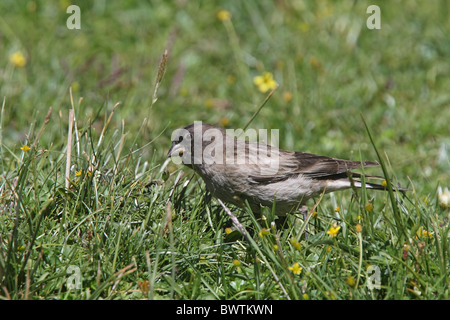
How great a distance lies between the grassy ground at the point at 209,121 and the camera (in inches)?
131

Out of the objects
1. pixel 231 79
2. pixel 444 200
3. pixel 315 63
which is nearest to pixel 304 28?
pixel 315 63

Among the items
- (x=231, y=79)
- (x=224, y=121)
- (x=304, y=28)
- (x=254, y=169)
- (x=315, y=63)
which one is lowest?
(x=254, y=169)

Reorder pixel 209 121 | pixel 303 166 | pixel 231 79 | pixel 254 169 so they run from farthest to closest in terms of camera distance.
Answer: pixel 231 79
pixel 209 121
pixel 303 166
pixel 254 169

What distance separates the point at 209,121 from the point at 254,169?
2.52 meters

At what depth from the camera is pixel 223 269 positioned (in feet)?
11.2

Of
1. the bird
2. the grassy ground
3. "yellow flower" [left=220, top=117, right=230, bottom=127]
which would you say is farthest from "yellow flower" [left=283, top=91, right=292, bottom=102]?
the bird

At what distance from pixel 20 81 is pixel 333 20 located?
13.4 feet

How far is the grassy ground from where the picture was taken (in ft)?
10.9

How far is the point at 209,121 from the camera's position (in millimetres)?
6852

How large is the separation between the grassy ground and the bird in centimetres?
18

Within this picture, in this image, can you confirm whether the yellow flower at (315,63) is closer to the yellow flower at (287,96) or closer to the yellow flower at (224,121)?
the yellow flower at (287,96)

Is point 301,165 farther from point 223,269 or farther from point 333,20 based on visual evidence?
point 333,20

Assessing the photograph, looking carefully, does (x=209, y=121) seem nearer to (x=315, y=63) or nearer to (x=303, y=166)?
(x=315, y=63)
